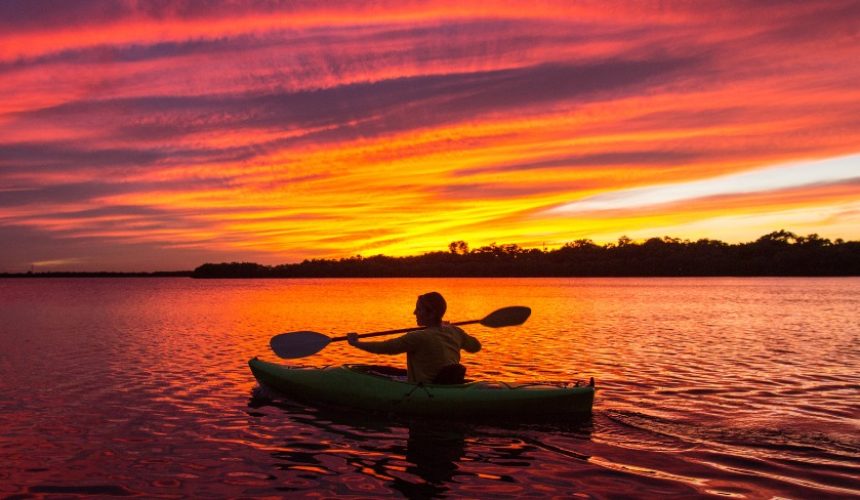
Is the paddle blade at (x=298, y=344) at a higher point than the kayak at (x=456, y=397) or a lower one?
higher

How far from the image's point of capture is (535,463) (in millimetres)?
7844

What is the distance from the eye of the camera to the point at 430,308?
9.52 meters

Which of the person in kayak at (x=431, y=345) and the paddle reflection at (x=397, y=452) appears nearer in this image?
the paddle reflection at (x=397, y=452)

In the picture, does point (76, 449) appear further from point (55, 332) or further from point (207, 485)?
point (55, 332)

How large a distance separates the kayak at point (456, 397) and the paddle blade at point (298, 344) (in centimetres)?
114

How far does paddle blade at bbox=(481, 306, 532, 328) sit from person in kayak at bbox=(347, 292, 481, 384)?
1775 mm

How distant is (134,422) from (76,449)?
4.93 feet

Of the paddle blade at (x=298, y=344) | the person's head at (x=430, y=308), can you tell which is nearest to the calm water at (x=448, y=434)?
the paddle blade at (x=298, y=344)

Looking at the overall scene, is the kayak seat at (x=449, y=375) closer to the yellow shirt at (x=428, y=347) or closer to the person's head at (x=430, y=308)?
the yellow shirt at (x=428, y=347)

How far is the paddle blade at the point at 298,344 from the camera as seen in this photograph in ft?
39.1

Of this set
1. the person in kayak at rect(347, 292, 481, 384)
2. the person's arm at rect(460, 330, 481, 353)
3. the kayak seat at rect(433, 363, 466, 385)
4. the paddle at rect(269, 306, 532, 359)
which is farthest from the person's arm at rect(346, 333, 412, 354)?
the paddle at rect(269, 306, 532, 359)

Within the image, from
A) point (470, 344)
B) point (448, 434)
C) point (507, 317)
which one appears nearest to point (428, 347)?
point (470, 344)

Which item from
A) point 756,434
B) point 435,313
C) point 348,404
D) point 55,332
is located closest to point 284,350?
point 348,404

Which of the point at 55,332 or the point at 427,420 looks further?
the point at 55,332
